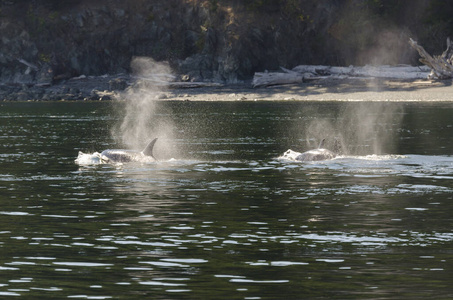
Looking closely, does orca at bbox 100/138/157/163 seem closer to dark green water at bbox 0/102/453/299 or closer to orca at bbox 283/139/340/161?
dark green water at bbox 0/102/453/299

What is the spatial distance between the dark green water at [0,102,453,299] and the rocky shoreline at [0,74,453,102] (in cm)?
4894

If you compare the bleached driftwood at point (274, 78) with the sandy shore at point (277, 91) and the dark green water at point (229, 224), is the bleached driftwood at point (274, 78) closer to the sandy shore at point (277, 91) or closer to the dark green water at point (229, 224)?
the sandy shore at point (277, 91)

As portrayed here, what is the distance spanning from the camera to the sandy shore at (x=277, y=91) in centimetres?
9256

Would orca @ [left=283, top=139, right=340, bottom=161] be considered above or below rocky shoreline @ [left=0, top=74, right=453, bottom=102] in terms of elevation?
below

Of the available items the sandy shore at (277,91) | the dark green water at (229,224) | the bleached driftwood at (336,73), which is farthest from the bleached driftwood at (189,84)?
the dark green water at (229,224)

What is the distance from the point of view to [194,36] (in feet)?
372

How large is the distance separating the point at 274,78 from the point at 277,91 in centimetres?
269

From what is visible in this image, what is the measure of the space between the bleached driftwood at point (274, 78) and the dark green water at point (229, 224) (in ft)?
190

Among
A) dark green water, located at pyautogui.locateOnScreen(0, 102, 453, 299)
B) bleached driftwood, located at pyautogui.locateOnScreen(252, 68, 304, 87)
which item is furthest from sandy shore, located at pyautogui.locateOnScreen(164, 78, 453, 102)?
dark green water, located at pyautogui.locateOnScreen(0, 102, 453, 299)

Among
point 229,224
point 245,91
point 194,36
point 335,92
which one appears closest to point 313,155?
point 229,224

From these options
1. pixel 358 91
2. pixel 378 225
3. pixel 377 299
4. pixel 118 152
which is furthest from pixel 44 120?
pixel 377 299

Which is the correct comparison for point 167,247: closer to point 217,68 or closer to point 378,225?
point 378,225

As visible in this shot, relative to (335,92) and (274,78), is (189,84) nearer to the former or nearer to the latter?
(274,78)

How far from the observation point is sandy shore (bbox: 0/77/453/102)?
92.6 metres
